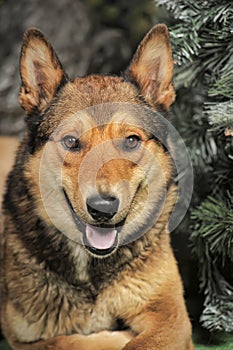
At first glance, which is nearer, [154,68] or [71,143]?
[71,143]

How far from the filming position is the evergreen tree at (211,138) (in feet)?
8.01

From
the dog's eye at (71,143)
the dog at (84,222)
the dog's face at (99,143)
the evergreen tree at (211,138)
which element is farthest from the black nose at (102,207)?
the evergreen tree at (211,138)

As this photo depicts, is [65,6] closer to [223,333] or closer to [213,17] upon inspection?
[213,17]

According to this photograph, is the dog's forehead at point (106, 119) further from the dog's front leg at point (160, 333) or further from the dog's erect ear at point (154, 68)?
the dog's front leg at point (160, 333)

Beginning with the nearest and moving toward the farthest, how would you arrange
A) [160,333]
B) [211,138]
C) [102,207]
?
[102,207]
[160,333]
[211,138]

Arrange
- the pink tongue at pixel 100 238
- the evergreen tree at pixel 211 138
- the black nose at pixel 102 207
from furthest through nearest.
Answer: the evergreen tree at pixel 211 138
the pink tongue at pixel 100 238
the black nose at pixel 102 207

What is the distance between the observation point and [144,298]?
2254 millimetres

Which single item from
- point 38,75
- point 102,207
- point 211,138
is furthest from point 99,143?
point 211,138

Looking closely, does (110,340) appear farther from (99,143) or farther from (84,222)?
(99,143)

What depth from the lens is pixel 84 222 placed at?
200 cm

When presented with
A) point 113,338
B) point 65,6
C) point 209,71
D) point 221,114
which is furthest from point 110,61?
point 113,338

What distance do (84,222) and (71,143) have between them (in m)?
0.25

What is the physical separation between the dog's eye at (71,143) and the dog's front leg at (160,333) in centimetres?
64

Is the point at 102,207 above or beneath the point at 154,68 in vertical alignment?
beneath
